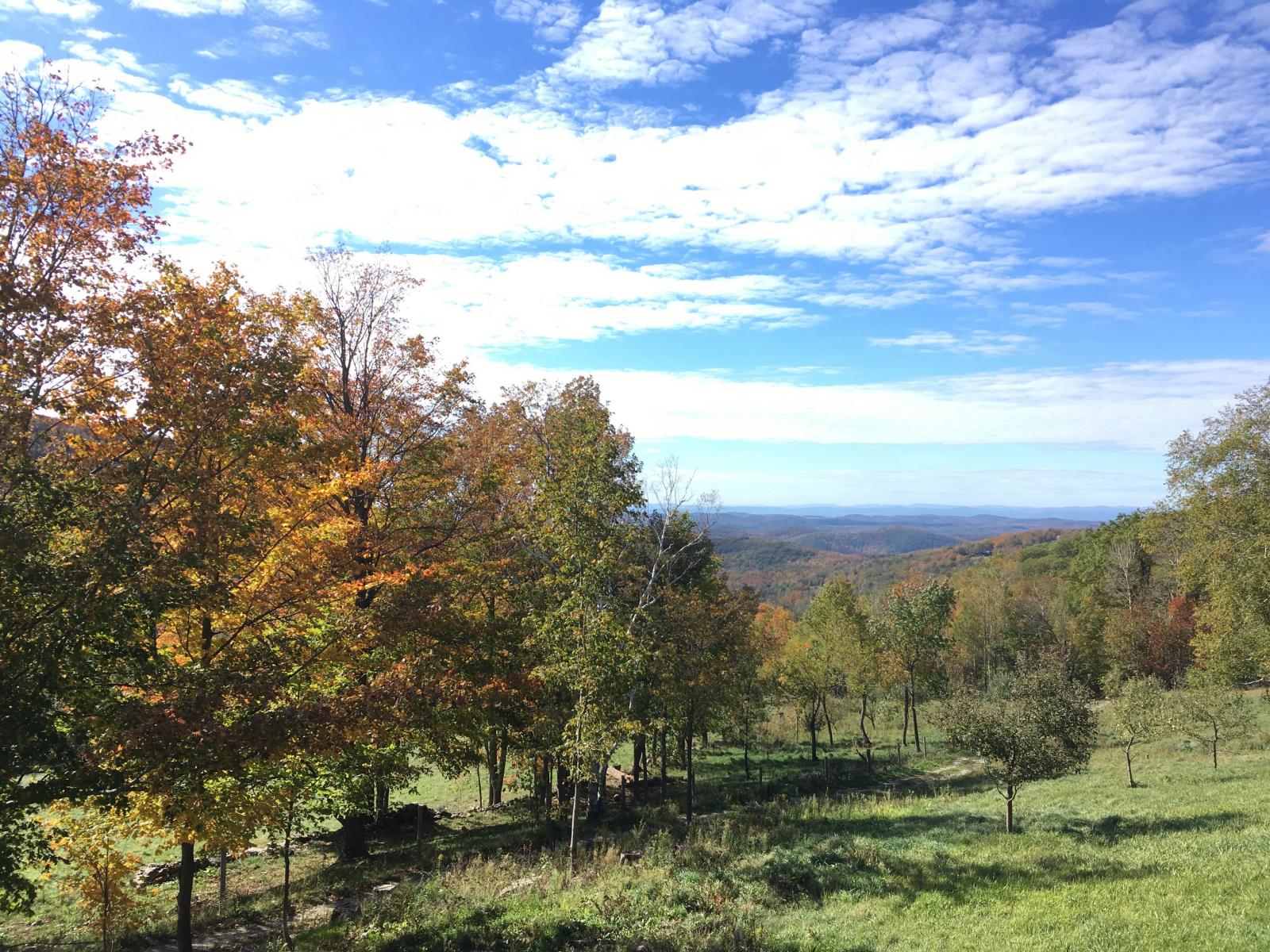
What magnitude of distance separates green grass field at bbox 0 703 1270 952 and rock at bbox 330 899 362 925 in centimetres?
37

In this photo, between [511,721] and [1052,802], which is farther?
[1052,802]

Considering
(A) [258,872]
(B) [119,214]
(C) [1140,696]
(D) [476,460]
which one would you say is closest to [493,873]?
(A) [258,872]

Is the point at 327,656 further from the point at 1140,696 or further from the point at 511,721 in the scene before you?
the point at 1140,696

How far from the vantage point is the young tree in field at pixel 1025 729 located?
685 inches

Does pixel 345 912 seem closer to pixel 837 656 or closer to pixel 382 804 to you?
pixel 382 804

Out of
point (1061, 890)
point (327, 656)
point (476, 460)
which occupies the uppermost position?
point (476, 460)

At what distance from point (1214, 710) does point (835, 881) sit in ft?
76.4

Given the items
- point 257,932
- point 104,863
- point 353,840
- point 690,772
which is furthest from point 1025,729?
point 104,863

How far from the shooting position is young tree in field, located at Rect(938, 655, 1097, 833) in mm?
17391

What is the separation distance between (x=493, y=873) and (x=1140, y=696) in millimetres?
25848

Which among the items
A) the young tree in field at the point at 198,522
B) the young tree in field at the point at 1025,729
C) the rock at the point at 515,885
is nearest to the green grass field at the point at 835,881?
the rock at the point at 515,885

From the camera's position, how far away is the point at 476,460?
21.5 meters

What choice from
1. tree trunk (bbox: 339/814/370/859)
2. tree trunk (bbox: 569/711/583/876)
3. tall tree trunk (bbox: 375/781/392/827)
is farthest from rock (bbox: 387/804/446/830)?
tree trunk (bbox: 569/711/583/876)

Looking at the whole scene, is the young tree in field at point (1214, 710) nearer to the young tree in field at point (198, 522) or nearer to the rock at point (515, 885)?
the rock at point (515, 885)
